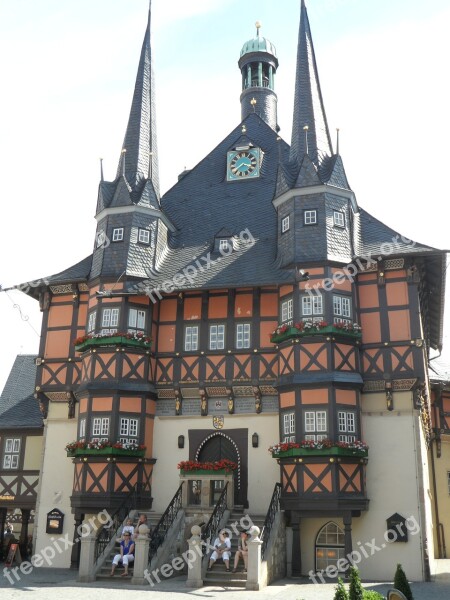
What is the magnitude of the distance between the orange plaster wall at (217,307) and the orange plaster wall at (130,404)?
4181 mm

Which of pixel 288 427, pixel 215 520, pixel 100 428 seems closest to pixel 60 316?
pixel 100 428

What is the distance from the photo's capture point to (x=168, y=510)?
75.5ft

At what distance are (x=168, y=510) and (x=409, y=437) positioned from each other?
843 centimetres

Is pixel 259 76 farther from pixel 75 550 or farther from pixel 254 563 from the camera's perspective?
pixel 254 563

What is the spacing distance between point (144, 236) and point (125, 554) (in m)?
12.2

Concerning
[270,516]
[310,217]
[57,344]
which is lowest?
[270,516]

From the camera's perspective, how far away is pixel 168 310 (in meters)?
27.7

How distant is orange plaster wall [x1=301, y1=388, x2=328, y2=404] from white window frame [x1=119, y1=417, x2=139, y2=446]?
6.38m

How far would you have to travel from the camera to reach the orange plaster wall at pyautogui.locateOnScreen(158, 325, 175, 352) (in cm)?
2728

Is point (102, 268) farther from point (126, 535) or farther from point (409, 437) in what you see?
point (409, 437)

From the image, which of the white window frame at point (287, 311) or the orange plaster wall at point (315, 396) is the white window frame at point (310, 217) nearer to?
the white window frame at point (287, 311)

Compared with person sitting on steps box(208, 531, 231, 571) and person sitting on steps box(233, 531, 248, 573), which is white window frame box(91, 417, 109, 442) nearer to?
person sitting on steps box(208, 531, 231, 571)

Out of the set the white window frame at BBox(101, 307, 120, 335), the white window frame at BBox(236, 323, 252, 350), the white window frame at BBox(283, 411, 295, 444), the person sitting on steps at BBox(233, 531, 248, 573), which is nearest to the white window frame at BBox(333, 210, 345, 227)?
the white window frame at BBox(236, 323, 252, 350)

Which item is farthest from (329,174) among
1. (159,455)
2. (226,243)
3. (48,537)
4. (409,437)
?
(48,537)
